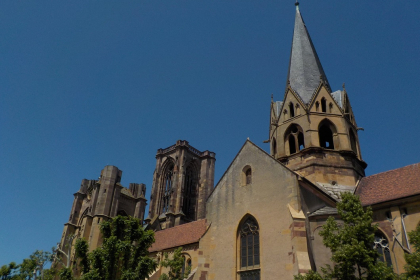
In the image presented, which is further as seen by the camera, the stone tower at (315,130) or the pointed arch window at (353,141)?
the pointed arch window at (353,141)

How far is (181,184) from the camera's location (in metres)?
55.8

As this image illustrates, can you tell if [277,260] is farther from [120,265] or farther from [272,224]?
[120,265]

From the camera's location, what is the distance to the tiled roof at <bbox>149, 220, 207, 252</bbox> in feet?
93.7

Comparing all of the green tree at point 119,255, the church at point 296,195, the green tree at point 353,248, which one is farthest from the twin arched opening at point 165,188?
the green tree at point 353,248

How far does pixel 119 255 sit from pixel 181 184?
37.7 m

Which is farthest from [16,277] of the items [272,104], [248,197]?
[272,104]

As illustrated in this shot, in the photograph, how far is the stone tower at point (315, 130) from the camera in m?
23.5

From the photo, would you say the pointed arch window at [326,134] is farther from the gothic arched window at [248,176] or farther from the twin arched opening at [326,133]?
the gothic arched window at [248,176]

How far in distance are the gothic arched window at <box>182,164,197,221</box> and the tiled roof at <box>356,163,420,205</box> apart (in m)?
36.4

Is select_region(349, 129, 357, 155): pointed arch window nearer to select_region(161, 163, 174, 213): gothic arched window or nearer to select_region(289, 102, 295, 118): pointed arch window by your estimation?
select_region(289, 102, 295, 118): pointed arch window

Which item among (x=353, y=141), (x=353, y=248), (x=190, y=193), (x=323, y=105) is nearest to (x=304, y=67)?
(x=323, y=105)

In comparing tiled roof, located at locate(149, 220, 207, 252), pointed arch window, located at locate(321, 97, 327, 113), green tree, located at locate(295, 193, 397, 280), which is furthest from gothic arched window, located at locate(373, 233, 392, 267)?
tiled roof, located at locate(149, 220, 207, 252)

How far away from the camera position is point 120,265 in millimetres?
18344

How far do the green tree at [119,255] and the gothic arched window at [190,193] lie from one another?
122 ft
